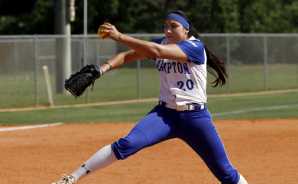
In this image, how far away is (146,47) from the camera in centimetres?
354

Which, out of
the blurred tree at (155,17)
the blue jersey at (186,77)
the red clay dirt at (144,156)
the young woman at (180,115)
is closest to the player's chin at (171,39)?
the young woman at (180,115)

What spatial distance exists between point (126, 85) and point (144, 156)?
12345mm

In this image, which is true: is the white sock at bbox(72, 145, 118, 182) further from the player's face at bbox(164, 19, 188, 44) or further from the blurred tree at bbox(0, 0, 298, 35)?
the blurred tree at bbox(0, 0, 298, 35)

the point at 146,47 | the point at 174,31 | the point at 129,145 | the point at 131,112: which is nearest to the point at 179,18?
the point at 174,31

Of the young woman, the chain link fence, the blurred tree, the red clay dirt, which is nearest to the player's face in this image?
the young woman

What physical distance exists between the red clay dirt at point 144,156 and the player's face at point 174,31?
2.10 m

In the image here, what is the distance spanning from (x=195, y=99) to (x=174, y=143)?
4.16m

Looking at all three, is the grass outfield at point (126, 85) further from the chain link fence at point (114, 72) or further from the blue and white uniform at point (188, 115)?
the blue and white uniform at point (188, 115)

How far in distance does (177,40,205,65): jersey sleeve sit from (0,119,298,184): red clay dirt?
2.00 metres

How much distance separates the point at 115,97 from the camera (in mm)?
15641

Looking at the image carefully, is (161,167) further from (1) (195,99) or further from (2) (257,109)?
(2) (257,109)

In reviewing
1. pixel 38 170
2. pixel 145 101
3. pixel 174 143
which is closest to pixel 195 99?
pixel 38 170

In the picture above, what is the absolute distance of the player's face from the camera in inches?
154

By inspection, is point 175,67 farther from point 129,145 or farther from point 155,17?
point 155,17
